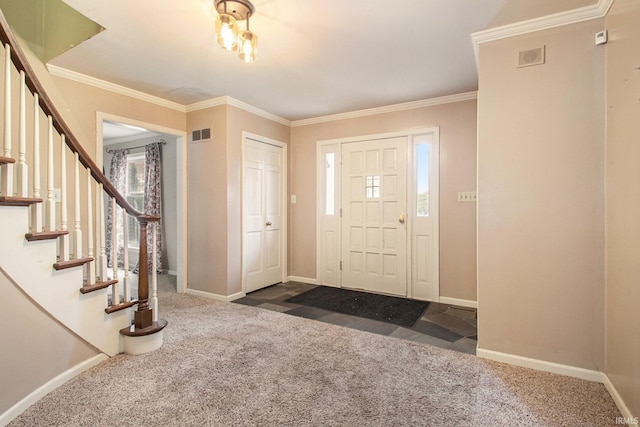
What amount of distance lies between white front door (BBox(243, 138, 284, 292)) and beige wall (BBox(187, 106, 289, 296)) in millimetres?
159

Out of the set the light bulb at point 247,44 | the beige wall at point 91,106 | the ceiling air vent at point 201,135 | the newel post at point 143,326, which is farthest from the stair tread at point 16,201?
the ceiling air vent at point 201,135

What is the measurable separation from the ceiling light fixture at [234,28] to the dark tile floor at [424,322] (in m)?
2.41

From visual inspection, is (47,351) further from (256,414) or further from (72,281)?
(256,414)

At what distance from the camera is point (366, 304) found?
3627mm

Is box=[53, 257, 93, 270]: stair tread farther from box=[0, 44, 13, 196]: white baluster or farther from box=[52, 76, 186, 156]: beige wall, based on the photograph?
box=[52, 76, 186, 156]: beige wall

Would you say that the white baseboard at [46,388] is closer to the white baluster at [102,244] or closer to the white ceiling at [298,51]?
the white baluster at [102,244]

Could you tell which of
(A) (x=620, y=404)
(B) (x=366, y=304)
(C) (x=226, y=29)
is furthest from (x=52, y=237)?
(A) (x=620, y=404)

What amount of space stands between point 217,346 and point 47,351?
104cm

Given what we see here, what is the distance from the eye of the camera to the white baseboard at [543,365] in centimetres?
201

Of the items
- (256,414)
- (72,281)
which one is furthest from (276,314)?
(72,281)

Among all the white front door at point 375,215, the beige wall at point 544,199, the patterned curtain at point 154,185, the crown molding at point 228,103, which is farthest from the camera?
the patterned curtain at point 154,185

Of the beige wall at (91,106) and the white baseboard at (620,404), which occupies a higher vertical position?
the beige wall at (91,106)

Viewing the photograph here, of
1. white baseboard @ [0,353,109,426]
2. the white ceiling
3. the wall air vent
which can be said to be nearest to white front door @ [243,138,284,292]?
the white ceiling

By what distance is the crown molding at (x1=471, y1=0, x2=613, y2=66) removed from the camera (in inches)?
77.1
